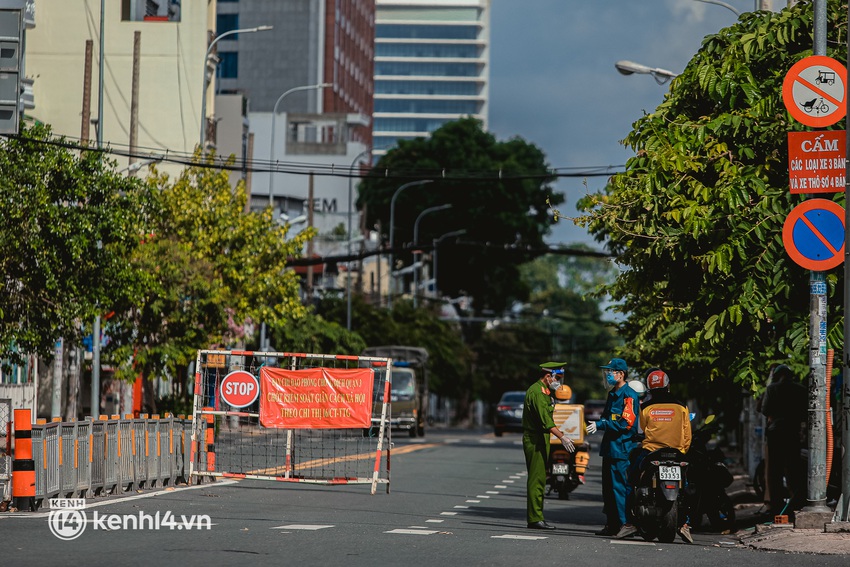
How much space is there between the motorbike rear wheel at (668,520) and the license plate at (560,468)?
23.7 ft

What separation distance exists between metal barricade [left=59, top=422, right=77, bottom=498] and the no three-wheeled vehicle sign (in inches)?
325

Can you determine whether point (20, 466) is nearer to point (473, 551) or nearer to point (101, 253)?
point (473, 551)

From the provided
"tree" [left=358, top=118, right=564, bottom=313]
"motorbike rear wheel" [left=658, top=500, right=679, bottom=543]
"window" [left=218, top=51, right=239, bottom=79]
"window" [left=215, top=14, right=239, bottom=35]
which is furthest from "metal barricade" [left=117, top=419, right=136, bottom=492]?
"window" [left=215, top=14, right=239, bottom=35]

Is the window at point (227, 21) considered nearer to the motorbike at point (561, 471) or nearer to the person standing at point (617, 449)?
the motorbike at point (561, 471)

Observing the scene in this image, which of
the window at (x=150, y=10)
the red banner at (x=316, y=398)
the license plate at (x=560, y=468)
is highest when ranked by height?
the window at (x=150, y=10)

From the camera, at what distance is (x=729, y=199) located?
1520 centimetres

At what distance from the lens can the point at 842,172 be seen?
14688mm

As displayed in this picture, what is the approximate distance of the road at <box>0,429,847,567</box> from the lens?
1098cm

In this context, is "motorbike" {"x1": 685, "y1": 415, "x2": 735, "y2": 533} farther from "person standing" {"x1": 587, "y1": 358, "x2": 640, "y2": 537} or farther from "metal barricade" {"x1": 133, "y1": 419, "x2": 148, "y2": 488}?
"metal barricade" {"x1": 133, "y1": 419, "x2": 148, "y2": 488}

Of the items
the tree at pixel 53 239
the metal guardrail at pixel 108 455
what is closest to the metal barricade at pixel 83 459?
the metal guardrail at pixel 108 455

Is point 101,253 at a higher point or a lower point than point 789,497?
higher

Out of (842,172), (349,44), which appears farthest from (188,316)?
(349,44)

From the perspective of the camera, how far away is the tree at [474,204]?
76.0 meters

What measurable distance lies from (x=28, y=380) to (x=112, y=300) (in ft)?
53.8
